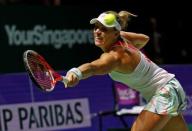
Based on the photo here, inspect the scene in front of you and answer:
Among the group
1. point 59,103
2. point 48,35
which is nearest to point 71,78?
point 59,103

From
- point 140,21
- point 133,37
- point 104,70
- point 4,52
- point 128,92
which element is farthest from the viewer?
point 140,21

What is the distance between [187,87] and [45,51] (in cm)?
278

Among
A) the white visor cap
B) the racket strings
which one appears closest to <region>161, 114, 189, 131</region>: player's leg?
the white visor cap

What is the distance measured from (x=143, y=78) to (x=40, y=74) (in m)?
1.08

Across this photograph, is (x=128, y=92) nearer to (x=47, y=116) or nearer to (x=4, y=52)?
(x=47, y=116)

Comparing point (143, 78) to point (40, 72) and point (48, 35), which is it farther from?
point (48, 35)

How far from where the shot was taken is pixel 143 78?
6195 mm

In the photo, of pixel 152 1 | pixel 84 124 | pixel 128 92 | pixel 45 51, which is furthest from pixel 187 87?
pixel 152 1

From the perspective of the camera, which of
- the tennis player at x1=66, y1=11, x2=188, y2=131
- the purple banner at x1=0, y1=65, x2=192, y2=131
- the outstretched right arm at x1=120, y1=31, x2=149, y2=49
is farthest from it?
the purple banner at x1=0, y1=65, x2=192, y2=131

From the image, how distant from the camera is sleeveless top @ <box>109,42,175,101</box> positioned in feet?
20.0

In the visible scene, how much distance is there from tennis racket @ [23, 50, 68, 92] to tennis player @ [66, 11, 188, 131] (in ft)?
1.62

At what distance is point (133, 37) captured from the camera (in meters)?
6.74

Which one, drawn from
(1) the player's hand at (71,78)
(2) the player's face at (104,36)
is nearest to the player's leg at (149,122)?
(2) the player's face at (104,36)

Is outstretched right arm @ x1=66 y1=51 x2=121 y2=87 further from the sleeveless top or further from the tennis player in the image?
the sleeveless top
